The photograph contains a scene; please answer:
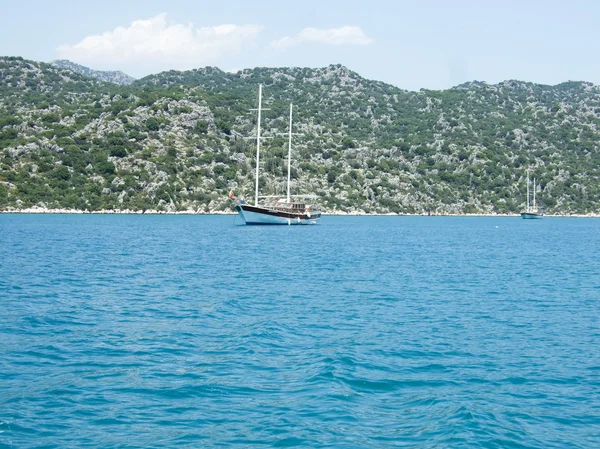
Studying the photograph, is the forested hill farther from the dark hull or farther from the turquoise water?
the turquoise water

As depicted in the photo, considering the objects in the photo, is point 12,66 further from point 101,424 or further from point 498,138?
point 101,424

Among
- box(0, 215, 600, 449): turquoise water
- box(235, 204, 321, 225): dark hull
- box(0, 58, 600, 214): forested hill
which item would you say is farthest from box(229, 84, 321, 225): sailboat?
box(0, 215, 600, 449): turquoise water

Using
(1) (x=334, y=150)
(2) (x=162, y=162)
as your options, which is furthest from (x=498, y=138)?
(2) (x=162, y=162)

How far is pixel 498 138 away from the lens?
615ft

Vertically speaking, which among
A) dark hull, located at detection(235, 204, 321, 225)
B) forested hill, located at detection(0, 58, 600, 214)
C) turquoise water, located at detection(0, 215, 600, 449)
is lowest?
turquoise water, located at detection(0, 215, 600, 449)

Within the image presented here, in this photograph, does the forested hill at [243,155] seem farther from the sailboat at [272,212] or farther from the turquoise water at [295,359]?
the turquoise water at [295,359]

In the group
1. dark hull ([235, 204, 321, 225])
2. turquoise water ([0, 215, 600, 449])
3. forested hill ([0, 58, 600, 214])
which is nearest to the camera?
turquoise water ([0, 215, 600, 449])

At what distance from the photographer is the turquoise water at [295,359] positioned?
12266 mm

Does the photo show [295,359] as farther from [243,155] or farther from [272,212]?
[243,155]

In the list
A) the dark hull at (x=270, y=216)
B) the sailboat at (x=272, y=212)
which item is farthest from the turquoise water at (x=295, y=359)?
the sailboat at (x=272, y=212)

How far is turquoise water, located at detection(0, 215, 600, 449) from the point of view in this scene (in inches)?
483

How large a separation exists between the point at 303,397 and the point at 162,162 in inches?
4854

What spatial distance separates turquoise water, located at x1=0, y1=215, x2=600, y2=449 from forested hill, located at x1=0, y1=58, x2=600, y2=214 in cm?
9359

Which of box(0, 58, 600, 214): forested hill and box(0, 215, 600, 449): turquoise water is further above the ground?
box(0, 58, 600, 214): forested hill
